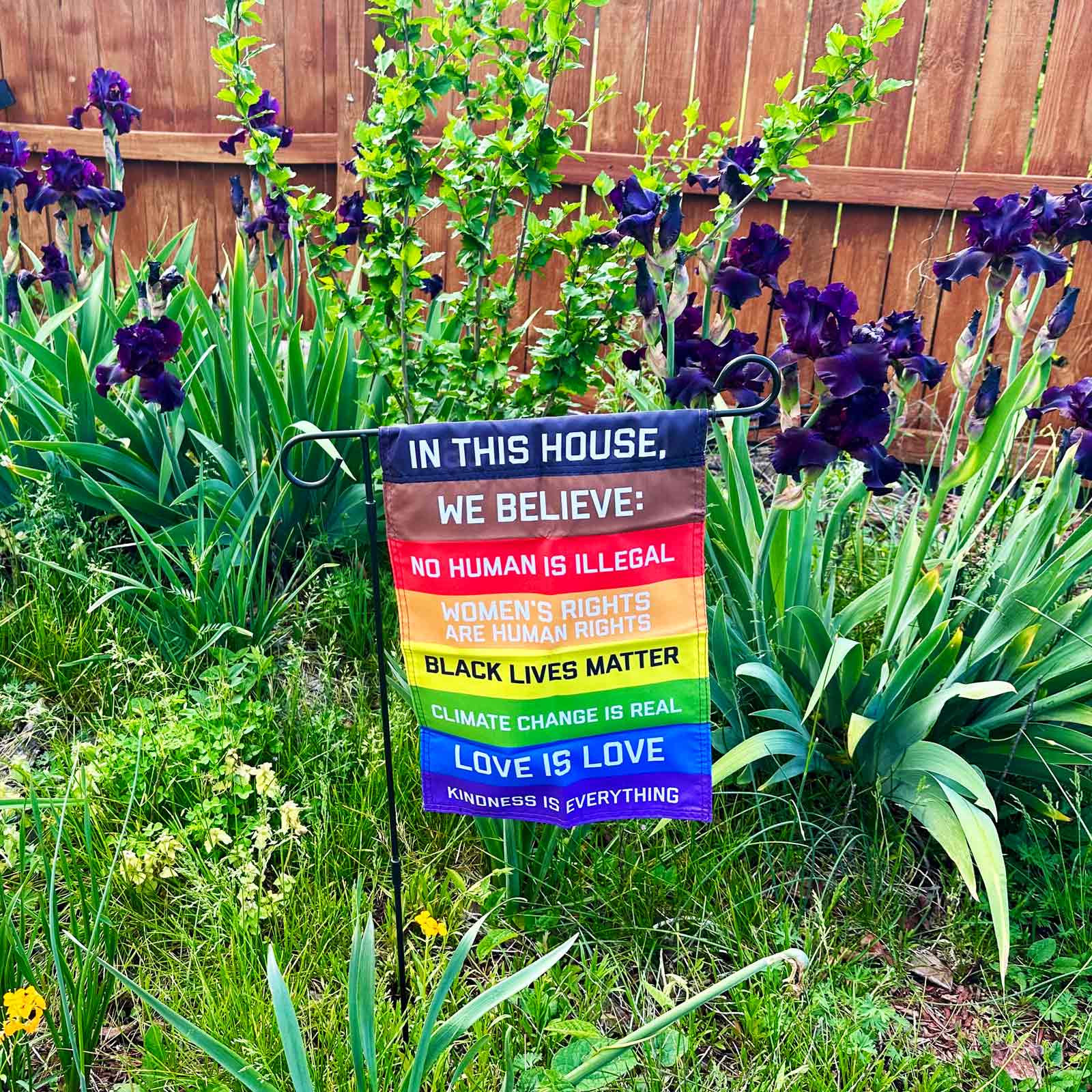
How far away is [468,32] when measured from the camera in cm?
205

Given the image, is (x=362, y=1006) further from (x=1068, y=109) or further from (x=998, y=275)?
(x=1068, y=109)

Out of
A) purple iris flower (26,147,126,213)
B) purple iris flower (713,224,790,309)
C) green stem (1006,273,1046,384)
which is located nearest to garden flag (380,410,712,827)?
purple iris flower (713,224,790,309)

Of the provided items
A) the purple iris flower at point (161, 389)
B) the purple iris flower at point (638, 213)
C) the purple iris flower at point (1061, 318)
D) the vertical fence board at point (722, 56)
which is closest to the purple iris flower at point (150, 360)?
the purple iris flower at point (161, 389)

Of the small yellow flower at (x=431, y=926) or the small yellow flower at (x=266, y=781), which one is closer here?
the small yellow flower at (x=431, y=926)

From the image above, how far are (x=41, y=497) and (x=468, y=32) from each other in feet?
5.20

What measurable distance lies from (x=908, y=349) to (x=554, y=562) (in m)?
0.93

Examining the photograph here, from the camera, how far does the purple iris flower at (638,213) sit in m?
1.80

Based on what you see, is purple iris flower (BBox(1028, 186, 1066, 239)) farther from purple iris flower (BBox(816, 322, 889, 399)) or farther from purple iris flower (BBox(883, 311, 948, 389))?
purple iris flower (BBox(816, 322, 889, 399))

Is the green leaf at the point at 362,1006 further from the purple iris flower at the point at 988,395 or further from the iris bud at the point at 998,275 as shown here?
the iris bud at the point at 998,275

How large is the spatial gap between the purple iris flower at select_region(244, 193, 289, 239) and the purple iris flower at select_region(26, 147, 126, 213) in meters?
0.43

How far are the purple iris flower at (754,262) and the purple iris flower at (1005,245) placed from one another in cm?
37

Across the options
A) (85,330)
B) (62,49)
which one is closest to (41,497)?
(85,330)

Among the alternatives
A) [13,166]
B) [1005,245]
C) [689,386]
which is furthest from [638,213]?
[13,166]

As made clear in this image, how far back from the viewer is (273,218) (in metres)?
2.99
